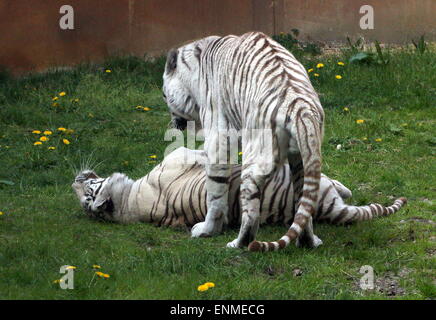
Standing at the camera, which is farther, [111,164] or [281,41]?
[281,41]

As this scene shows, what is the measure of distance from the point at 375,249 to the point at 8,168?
3.59m

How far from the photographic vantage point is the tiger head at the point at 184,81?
6227mm

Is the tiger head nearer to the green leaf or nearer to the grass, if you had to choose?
the grass

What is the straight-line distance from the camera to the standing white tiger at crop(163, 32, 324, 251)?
481 centimetres

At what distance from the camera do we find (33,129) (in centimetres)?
836

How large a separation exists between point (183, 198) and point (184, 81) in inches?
36.5

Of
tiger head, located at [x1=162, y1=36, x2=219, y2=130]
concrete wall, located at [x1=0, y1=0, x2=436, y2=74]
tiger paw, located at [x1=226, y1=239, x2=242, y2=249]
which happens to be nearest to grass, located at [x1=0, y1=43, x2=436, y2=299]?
tiger paw, located at [x1=226, y1=239, x2=242, y2=249]

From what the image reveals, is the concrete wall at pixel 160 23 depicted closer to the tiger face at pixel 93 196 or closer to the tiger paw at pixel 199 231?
the tiger face at pixel 93 196

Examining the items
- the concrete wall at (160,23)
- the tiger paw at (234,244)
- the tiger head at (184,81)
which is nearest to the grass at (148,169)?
the tiger paw at (234,244)

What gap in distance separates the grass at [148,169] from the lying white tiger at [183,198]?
0.46 ft

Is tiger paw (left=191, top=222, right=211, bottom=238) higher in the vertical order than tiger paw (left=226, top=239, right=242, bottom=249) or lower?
lower

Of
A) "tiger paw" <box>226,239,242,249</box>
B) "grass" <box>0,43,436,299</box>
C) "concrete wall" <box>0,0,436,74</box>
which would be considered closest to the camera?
"grass" <box>0,43,436,299</box>
